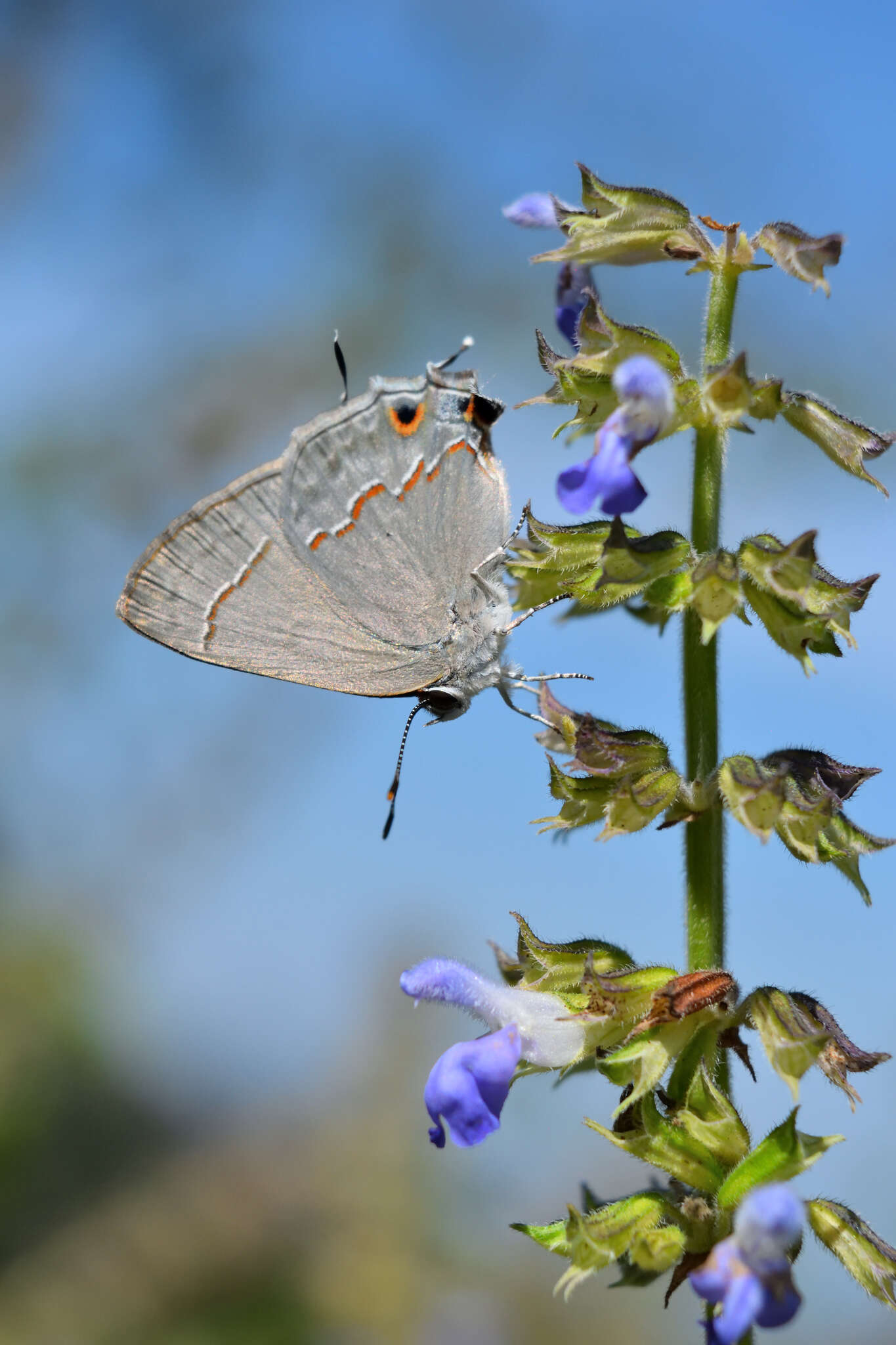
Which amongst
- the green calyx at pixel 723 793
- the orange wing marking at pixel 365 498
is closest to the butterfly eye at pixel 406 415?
the orange wing marking at pixel 365 498

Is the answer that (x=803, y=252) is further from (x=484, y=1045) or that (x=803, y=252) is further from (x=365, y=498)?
(x=484, y=1045)

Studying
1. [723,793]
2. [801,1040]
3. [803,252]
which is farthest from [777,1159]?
[803,252]

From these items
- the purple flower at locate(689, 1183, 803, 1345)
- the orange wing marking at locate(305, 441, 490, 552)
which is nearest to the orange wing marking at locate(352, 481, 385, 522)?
the orange wing marking at locate(305, 441, 490, 552)

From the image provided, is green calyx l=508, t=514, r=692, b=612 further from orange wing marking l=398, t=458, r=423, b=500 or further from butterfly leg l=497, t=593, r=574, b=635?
orange wing marking l=398, t=458, r=423, b=500

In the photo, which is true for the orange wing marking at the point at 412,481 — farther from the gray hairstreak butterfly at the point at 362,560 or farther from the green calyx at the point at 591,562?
the green calyx at the point at 591,562

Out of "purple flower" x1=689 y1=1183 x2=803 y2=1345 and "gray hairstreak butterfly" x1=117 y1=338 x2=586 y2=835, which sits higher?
"gray hairstreak butterfly" x1=117 y1=338 x2=586 y2=835

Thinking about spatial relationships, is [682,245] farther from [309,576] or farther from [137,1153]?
[137,1153]
